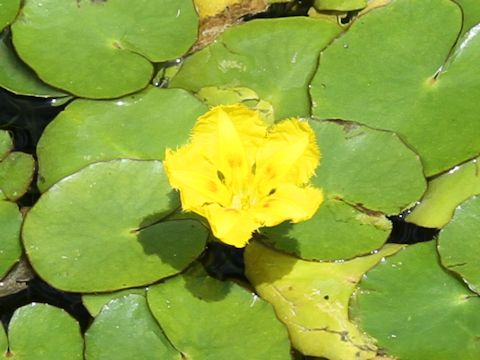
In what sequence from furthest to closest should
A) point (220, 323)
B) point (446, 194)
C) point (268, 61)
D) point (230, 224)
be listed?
1. point (268, 61)
2. point (446, 194)
3. point (220, 323)
4. point (230, 224)

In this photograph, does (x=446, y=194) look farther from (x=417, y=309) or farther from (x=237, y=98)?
(x=237, y=98)

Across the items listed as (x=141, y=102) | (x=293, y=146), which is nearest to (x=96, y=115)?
(x=141, y=102)

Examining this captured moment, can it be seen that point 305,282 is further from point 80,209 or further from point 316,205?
point 80,209

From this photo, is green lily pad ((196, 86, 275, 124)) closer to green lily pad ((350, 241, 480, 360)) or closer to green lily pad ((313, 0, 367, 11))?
green lily pad ((313, 0, 367, 11))

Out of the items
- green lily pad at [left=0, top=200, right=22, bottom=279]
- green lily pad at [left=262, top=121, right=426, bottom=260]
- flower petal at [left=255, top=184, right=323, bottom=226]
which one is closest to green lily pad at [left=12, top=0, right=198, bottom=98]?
green lily pad at [left=0, top=200, right=22, bottom=279]

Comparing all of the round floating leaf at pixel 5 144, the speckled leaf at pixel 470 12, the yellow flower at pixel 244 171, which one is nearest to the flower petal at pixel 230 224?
the yellow flower at pixel 244 171

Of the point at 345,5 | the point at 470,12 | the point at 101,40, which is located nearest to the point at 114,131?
the point at 101,40
